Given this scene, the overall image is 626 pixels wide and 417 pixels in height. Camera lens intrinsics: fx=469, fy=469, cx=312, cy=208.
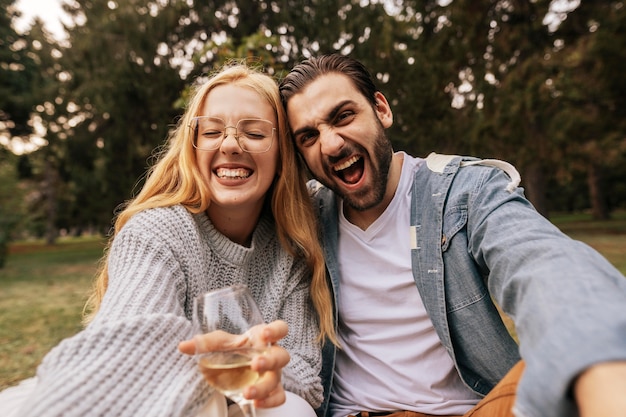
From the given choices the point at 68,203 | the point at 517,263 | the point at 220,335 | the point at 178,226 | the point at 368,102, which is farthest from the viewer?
the point at 68,203

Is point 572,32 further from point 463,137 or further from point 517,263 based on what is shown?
point 517,263

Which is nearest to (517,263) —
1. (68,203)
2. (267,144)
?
(267,144)

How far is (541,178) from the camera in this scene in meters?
18.0

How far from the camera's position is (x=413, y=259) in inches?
84.6

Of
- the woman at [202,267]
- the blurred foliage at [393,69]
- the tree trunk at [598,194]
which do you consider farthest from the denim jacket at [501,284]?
the tree trunk at [598,194]

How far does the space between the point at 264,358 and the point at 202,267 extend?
80cm

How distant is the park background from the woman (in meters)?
6.17

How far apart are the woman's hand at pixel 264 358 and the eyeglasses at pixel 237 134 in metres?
1.02

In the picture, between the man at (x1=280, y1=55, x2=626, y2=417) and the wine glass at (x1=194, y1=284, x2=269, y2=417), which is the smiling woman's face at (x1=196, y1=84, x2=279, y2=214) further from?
the wine glass at (x1=194, y1=284, x2=269, y2=417)

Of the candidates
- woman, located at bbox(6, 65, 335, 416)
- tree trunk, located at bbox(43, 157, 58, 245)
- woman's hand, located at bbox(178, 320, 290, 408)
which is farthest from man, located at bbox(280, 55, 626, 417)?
tree trunk, located at bbox(43, 157, 58, 245)

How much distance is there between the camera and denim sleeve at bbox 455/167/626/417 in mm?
1012

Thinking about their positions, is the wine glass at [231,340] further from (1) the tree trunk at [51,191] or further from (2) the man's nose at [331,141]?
(1) the tree trunk at [51,191]

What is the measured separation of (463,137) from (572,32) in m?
4.82

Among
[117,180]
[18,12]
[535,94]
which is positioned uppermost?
[18,12]
